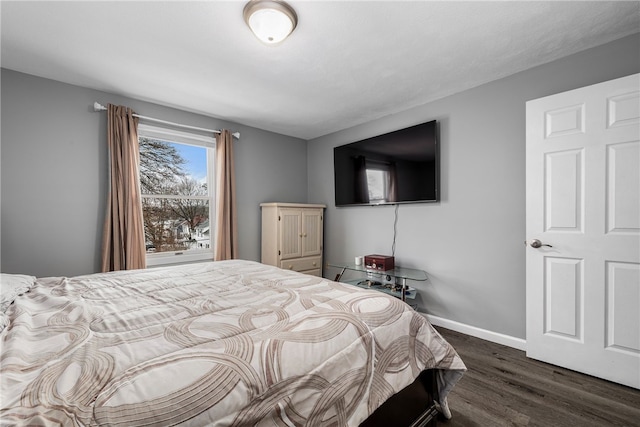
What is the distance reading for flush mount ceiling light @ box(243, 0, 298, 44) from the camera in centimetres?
157

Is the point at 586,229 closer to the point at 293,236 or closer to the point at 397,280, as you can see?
the point at 397,280

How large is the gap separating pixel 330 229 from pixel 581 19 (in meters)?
3.26

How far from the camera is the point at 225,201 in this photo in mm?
3441

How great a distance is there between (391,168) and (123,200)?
296 cm

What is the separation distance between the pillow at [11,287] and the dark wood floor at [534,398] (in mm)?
2328

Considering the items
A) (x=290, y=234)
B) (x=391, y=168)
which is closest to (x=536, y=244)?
(x=391, y=168)

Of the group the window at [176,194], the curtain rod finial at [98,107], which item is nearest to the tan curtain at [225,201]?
the window at [176,194]

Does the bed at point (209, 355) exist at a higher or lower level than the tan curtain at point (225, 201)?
lower

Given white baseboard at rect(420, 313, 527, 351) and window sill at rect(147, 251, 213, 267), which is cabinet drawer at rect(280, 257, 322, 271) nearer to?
window sill at rect(147, 251, 213, 267)

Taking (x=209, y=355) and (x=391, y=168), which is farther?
(x=391, y=168)

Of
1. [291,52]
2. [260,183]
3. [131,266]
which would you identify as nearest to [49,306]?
[131,266]

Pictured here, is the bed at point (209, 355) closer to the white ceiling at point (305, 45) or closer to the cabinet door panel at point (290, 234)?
the white ceiling at point (305, 45)

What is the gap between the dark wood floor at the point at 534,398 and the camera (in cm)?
156

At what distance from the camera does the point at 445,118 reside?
2885mm
